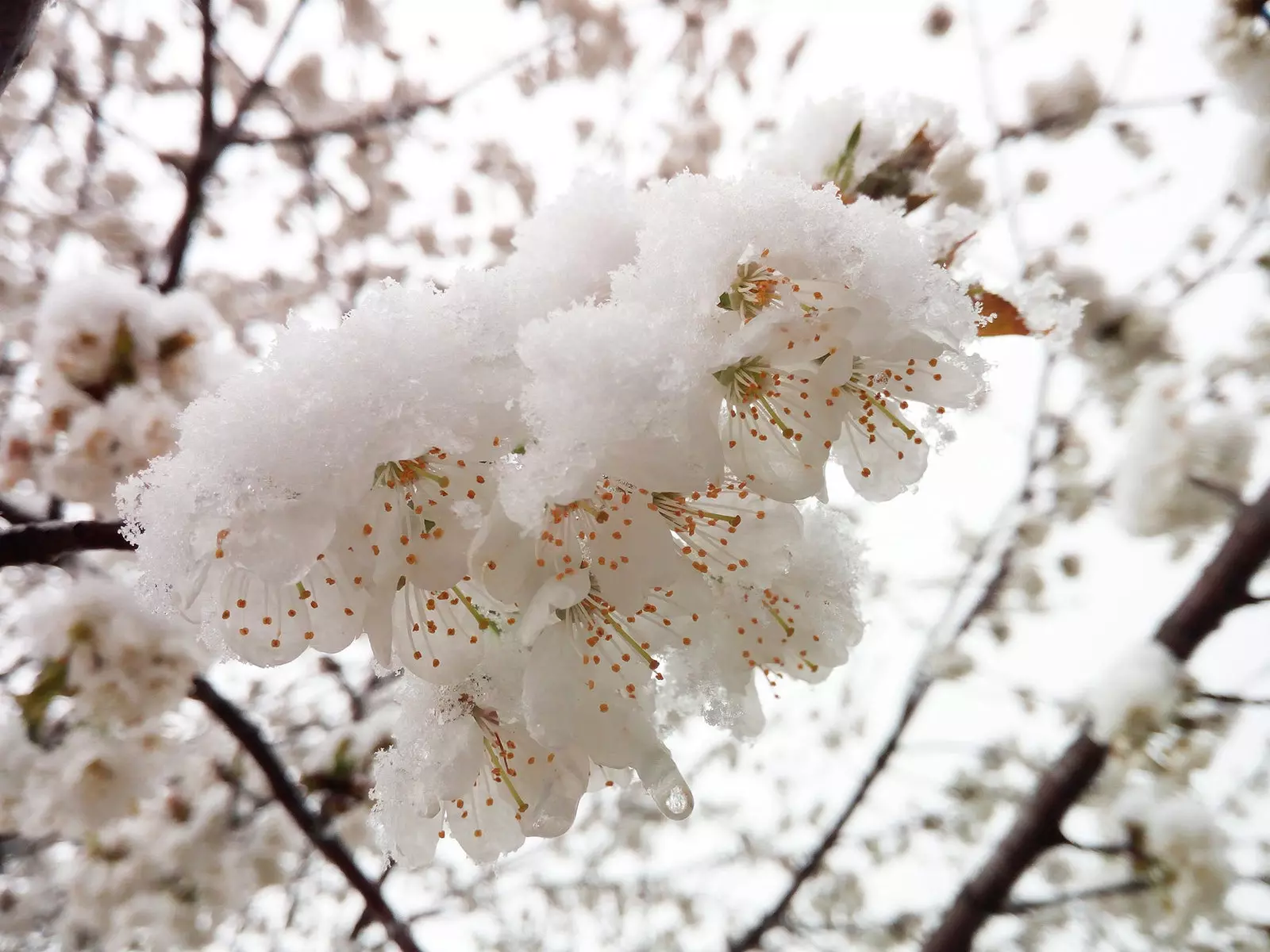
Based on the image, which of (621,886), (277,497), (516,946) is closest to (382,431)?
(277,497)

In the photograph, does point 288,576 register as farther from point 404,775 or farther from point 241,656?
point 404,775

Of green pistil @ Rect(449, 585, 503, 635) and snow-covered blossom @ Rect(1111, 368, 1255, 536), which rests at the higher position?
snow-covered blossom @ Rect(1111, 368, 1255, 536)

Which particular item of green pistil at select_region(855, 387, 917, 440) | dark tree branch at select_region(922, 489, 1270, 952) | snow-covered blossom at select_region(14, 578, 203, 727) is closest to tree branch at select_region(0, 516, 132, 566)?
green pistil at select_region(855, 387, 917, 440)

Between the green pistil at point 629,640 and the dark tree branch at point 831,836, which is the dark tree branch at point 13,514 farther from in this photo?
the dark tree branch at point 831,836

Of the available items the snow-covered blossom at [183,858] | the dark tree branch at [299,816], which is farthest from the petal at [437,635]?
the snow-covered blossom at [183,858]

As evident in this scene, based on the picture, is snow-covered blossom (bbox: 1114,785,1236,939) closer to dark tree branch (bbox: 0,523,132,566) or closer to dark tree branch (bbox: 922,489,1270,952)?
dark tree branch (bbox: 922,489,1270,952)

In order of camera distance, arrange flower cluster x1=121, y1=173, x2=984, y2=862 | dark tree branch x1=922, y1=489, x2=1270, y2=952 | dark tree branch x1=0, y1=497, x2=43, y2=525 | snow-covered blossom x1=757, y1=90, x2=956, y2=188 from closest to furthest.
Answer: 1. flower cluster x1=121, y1=173, x2=984, y2=862
2. snow-covered blossom x1=757, y1=90, x2=956, y2=188
3. dark tree branch x1=0, y1=497, x2=43, y2=525
4. dark tree branch x1=922, y1=489, x2=1270, y2=952
